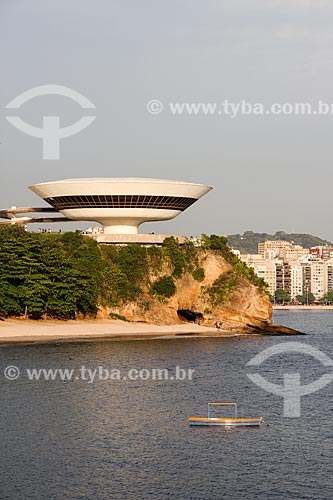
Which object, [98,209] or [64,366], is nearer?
[64,366]

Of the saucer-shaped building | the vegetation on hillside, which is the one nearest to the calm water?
the vegetation on hillside

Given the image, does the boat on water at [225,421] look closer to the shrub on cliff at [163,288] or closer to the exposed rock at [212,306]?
the exposed rock at [212,306]

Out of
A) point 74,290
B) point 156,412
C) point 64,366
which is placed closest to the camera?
point 156,412

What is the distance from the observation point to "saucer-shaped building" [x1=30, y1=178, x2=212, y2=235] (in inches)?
4227

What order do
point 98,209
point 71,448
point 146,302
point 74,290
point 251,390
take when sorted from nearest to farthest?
1. point 71,448
2. point 251,390
3. point 74,290
4. point 146,302
5. point 98,209

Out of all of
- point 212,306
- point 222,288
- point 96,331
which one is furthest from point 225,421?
point 212,306

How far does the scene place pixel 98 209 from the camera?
109812mm

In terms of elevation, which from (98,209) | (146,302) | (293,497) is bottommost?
(293,497)

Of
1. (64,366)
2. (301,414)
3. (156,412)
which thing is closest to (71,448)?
(156,412)

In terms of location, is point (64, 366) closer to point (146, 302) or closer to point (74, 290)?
point (74, 290)

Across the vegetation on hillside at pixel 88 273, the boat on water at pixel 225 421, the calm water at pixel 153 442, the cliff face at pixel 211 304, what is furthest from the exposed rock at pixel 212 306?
the boat on water at pixel 225 421

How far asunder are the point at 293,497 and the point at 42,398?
66.7 ft

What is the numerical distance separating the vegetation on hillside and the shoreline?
1.75 meters

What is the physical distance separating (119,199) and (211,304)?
15.7 meters
